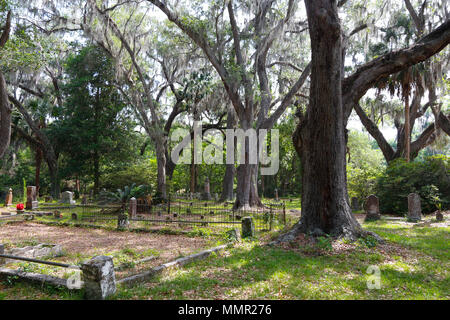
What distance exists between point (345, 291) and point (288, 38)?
14482mm

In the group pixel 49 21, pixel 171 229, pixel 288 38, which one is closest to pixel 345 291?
pixel 171 229

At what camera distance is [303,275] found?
5.35 m

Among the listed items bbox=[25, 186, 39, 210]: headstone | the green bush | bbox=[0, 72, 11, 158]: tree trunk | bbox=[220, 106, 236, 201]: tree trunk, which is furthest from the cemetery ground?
bbox=[220, 106, 236, 201]: tree trunk

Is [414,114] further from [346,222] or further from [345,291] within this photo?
Answer: [345,291]

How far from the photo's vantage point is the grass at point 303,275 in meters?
4.50

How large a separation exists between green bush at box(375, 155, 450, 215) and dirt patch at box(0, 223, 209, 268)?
10.7m

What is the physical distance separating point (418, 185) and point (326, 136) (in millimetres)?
9752

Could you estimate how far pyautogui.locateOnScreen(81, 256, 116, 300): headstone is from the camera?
420cm

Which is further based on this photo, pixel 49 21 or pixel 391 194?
pixel 49 21

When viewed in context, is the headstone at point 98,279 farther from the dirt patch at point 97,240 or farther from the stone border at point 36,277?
the dirt patch at point 97,240

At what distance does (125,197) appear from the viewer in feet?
45.4

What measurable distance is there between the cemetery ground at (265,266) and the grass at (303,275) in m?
0.01

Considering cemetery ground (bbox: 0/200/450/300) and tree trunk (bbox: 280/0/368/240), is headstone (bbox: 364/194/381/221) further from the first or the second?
tree trunk (bbox: 280/0/368/240)

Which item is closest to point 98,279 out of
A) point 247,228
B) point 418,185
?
point 247,228
